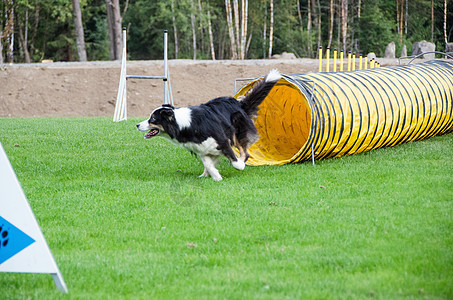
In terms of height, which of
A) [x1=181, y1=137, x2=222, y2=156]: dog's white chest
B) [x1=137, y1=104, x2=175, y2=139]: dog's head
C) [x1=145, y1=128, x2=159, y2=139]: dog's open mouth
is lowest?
[x1=181, y1=137, x2=222, y2=156]: dog's white chest

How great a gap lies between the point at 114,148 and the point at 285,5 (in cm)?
3531

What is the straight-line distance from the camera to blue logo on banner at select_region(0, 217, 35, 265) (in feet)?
11.1

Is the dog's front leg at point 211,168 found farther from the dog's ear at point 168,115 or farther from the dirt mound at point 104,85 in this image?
the dirt mound at point 104,85

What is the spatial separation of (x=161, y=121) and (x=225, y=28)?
125ft

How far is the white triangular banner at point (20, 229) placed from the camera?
3377 mm

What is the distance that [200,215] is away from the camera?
5.41m

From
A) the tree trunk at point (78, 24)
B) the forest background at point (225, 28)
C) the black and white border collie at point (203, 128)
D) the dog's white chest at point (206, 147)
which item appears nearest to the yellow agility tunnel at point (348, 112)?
the black and white border collie at point (203, 128)

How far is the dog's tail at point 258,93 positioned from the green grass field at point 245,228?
35.8 inches

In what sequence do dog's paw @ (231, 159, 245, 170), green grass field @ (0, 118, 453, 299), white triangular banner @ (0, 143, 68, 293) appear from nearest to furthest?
white triangular banner @ (0, 143, 68, 293) → green grass field @ (0, 118, 453, 299) → dog's paw @ (231, 159, 245, 170)

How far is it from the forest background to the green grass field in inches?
1162

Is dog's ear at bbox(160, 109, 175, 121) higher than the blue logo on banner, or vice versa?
dog's ear at bbox(160, 109, 175, 121)

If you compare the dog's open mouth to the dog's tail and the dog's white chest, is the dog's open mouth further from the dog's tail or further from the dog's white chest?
the dog's tail

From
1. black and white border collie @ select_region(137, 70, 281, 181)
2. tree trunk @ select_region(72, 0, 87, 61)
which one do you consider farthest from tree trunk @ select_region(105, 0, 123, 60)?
black and white border collie @ select_region(137, 70, 281, 181)

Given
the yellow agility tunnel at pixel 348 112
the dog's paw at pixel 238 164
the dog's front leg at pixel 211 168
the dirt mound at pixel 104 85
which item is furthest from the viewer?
the dirt mound at pixel 104 85
